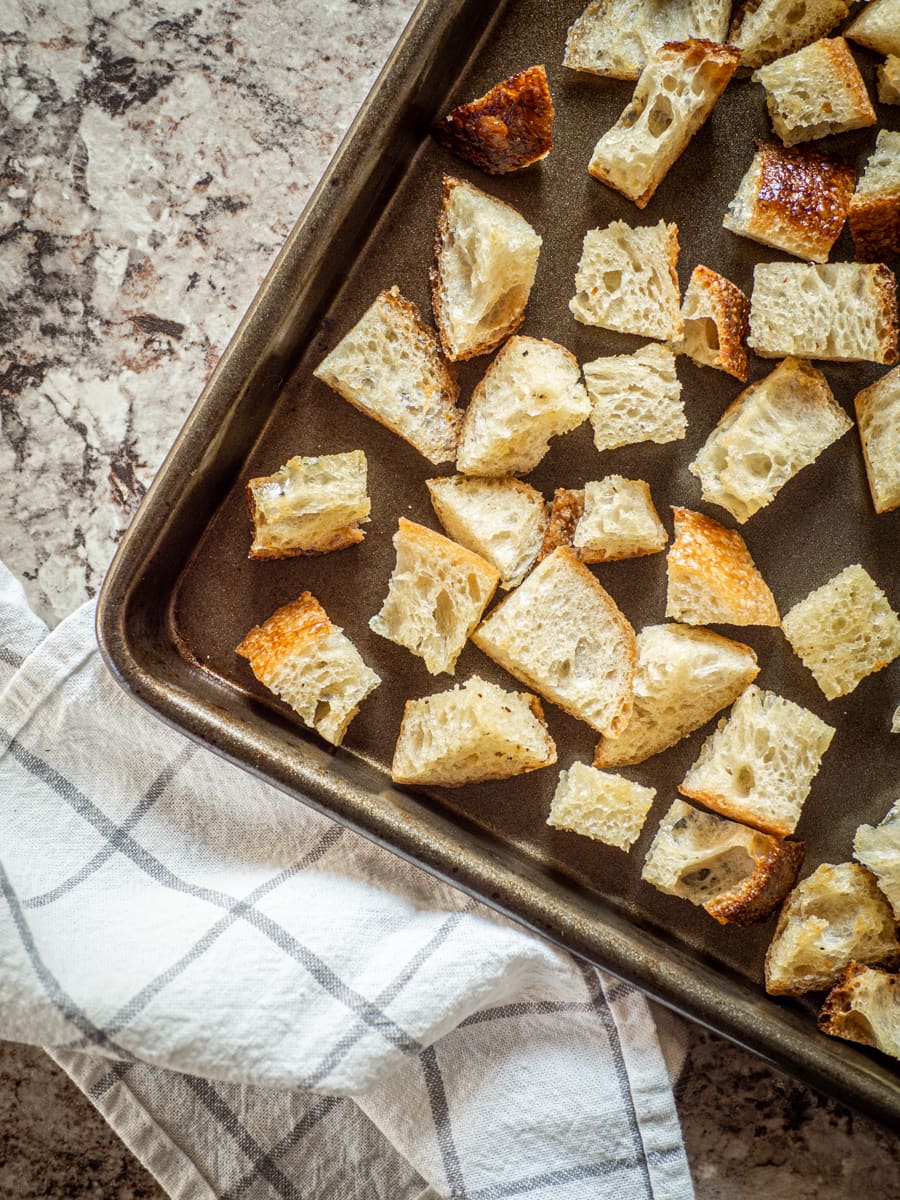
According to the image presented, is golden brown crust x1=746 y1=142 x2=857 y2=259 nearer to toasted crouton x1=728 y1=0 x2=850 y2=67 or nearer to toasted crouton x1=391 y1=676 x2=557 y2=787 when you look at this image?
toasted crouton x1=728 y1=0 x2=850 y2=67

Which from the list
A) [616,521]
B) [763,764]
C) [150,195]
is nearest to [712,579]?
[616,521]

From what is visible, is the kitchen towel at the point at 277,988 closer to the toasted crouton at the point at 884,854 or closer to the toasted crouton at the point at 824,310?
the toasted crouton at the point at 884,854

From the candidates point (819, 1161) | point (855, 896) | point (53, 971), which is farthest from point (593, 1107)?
point (53, 971)

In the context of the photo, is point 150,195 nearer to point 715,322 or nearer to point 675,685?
point 715,322

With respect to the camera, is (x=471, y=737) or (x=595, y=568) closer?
(x=471, y=737)

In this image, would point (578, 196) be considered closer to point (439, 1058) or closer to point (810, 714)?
point (810, 714)

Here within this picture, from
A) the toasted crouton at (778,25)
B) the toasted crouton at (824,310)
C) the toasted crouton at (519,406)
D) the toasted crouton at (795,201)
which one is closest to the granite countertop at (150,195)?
the toasted crouton at (519,406)

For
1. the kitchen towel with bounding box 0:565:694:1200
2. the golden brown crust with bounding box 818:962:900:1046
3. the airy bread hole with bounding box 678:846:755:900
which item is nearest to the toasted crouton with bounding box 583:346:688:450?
the airy bread hole with bounding box 678:846:755:900
